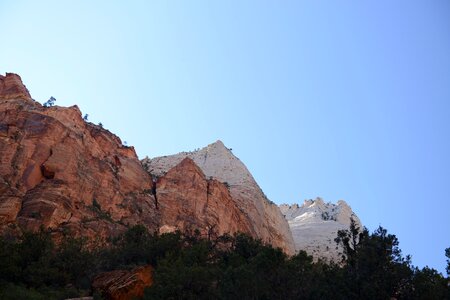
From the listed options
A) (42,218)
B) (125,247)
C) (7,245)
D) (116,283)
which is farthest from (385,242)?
(42,218)

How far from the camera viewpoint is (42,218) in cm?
5175

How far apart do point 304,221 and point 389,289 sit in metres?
96.6

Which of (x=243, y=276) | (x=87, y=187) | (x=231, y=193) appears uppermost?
(x=231, y=193)

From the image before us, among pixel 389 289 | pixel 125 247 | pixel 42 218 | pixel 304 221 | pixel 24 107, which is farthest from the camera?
pixel 304 221

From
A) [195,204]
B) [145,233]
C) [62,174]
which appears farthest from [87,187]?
[195,204]

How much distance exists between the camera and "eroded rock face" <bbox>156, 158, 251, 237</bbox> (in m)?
69.5

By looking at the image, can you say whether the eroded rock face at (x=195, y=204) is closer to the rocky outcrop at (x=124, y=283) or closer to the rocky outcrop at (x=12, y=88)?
the rocky outcrop at (x=12, y=88)

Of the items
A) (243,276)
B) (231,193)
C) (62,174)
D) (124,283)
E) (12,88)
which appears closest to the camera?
(243,276)

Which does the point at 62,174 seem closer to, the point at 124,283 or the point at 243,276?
the point at 124,283

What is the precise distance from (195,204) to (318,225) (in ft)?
163

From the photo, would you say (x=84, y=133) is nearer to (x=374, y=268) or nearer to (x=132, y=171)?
(x=132, y=171)

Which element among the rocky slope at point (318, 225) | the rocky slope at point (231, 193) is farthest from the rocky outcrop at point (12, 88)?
the rocky slope at point (318, 225)

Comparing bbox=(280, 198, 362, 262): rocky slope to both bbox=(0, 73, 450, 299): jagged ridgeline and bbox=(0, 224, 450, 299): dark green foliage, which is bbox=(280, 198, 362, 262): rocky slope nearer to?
bbox=(0, 73, 450, 299): jagged ridgeline

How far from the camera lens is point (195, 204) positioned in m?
73.2
